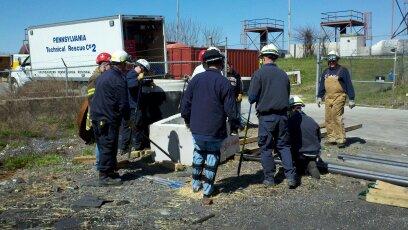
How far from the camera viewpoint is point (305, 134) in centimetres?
709

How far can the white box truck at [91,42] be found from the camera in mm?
19562

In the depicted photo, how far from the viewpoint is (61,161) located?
887cm

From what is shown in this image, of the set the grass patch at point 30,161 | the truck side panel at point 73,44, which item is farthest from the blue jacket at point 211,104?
the truck side panel at point 73,44

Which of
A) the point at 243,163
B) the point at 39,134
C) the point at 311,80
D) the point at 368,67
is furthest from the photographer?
the point at 311,80

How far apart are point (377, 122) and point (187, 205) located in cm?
924

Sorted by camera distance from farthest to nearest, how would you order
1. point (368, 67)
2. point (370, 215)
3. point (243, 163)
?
point (368, 67), point (243, 163), point (370, 215)

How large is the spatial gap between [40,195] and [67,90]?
9707mm

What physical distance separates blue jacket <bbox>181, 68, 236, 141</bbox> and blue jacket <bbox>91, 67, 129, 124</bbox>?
1440 mm

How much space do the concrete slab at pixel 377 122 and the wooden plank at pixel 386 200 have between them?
4521 mm

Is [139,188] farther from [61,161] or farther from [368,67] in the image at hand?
[368,67]

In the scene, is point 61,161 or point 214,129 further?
point 61,161

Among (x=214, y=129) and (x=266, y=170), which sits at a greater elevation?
(x=214, y=129)

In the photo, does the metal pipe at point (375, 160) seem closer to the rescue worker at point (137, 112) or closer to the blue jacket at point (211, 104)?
the blue jacket at point (211, 104)

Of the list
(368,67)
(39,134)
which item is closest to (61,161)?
(39,134)
